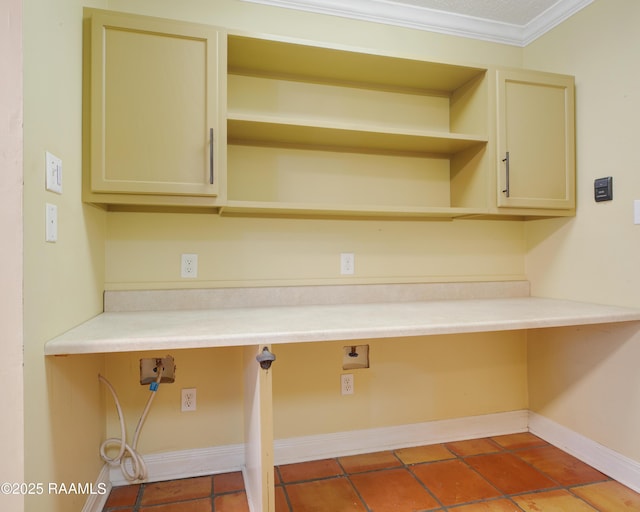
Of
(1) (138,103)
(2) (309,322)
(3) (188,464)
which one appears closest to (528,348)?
(2) (309,322)

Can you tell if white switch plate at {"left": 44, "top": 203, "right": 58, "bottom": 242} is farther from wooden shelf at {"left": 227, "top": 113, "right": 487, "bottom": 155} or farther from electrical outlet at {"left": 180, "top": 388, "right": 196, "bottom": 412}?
electrical outlet at {"left": 180, "top": 388, "right": 196, "bottom": 412}

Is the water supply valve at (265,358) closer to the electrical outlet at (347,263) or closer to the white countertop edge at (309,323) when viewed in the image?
the white countertop edge at (309,323)

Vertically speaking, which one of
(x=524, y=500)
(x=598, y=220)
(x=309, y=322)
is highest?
(x=598, y=220)

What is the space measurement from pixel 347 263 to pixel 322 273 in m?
0.15

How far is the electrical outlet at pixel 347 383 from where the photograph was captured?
2018 mm

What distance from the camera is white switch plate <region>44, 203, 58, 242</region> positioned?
1.13 meters

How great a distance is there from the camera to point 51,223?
1.16 m

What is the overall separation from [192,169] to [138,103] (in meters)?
0.32

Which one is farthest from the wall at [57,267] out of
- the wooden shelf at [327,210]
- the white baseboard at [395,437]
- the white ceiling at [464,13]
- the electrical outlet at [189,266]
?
the white ceiling at [464,13]

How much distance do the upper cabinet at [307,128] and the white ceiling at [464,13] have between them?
14.1 inches

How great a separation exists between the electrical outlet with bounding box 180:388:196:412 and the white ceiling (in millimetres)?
1971

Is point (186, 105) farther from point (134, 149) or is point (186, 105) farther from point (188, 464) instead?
point (188, 464)

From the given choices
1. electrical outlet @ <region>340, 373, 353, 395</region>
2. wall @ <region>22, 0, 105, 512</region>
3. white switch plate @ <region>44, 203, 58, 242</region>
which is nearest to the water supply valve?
wall @ <region>22, 0, 105, 512</region>

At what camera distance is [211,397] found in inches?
73.6
